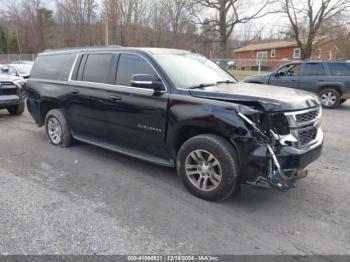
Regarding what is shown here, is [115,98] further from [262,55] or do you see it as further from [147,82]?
[262,55]

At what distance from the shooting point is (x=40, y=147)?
6.29 metres

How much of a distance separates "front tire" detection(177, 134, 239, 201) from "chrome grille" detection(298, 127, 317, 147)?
2.56 feet

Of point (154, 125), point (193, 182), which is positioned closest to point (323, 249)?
point (193, 182)

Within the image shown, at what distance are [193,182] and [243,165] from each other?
75 cm

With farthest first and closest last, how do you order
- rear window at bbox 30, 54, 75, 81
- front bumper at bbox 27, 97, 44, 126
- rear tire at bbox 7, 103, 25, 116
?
rear tire at bbox 7, 103, 25, 116 < front bumper at bbox 27, 97, 44, 126 < rear window at bbox 30, 54, 75, 81

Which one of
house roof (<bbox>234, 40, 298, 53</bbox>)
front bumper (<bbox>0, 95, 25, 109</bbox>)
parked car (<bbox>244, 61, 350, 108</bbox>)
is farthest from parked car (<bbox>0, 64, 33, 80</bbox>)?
house roof (<bbox>234, 40, 298, 53</bbox>)

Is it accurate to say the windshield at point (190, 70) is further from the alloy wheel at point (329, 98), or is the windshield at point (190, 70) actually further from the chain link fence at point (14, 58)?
→ the chain link fence at point (14, 58)

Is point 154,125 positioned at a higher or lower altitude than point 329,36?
lower

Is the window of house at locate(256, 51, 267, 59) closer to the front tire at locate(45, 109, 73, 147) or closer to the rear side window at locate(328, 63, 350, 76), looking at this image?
the rear side window at locate(328, 63, 350, 76)

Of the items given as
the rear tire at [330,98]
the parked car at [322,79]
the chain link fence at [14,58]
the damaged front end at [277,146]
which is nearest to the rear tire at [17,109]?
the damaged front end at [277,146]

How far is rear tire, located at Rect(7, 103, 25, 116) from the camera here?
964 centimetres

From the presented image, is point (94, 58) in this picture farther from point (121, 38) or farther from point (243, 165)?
point (121, 38)

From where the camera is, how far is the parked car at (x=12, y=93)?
8.94m

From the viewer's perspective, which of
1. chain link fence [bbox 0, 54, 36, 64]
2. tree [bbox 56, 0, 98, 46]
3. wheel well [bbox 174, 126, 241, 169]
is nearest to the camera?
Result: wheel well [bbox 174, 126, 241, 169]
